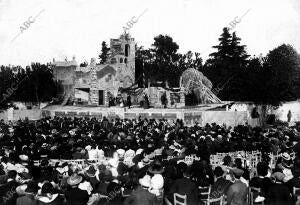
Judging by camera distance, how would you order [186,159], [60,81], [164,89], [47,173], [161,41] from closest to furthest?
[47,173]
[186,159]
[164,89]
[60,81]
[161,41]

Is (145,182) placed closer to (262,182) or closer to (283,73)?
(262,182)

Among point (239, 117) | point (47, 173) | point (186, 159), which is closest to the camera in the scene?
point (47, 173)

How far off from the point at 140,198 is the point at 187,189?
48.9 inches

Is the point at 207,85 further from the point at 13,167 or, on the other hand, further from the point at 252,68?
the point at 13,167

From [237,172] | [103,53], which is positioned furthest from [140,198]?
[103,53]

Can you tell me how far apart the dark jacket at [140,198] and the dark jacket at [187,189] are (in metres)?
0.85

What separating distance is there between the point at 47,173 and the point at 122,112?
27.3 metres

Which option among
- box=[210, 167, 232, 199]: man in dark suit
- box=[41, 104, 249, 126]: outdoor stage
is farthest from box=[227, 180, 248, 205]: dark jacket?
box=[41, 104, 249, 126]: outdoor stage

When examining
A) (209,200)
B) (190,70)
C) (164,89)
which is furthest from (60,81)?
(209,200)

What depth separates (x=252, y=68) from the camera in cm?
5288

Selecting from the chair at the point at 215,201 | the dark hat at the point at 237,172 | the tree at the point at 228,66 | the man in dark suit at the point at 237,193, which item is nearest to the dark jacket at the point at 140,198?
the chair at the point at 215,201

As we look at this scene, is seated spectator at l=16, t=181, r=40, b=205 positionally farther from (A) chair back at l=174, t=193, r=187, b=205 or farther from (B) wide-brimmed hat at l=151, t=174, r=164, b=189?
(A) chair back at l=174, t=193, r=187, b=205

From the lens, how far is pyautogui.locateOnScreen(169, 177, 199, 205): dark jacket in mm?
8422

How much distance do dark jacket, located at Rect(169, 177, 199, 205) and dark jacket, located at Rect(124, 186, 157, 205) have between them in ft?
2.79
